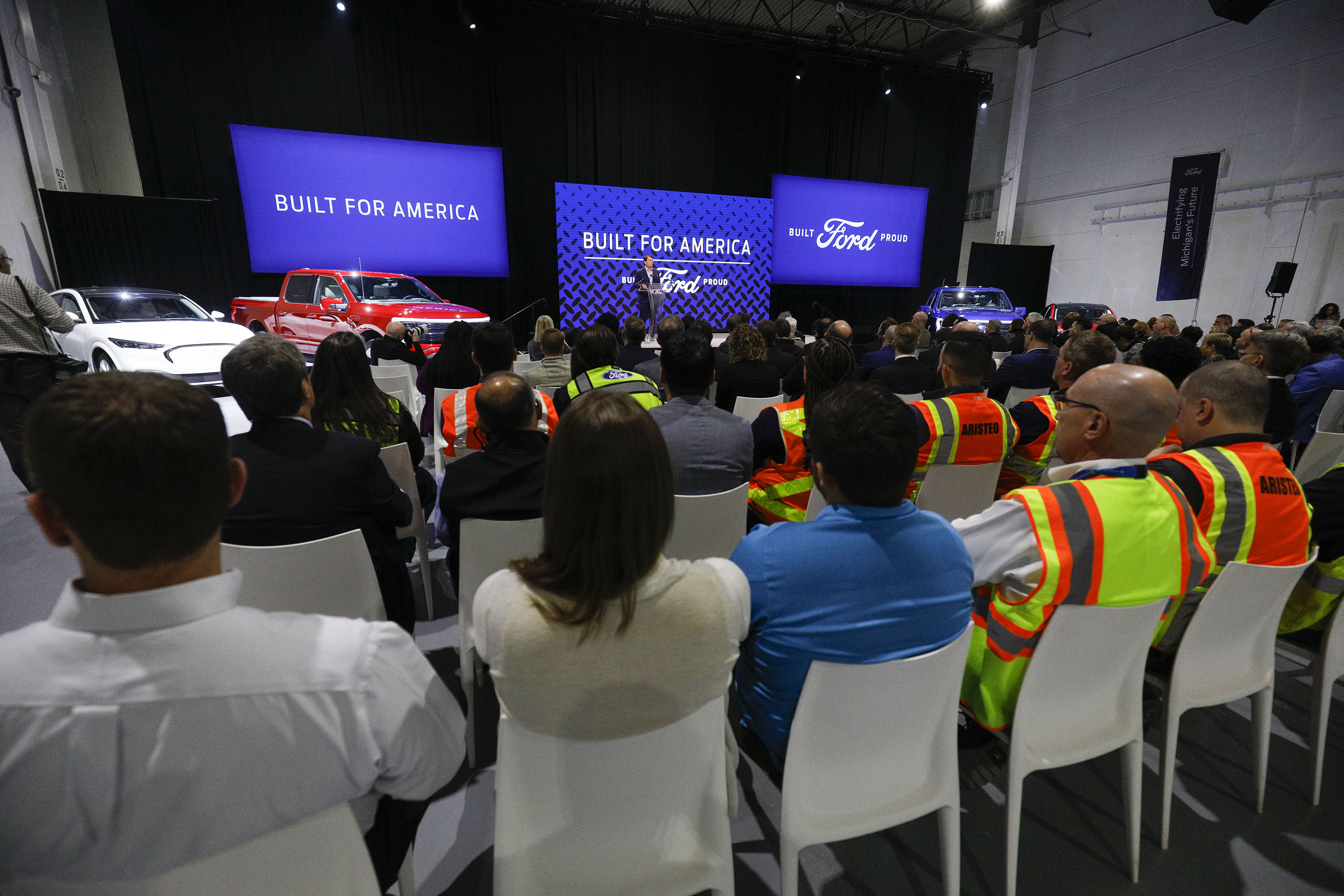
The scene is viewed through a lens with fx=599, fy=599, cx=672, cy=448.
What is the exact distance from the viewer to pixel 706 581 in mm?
982

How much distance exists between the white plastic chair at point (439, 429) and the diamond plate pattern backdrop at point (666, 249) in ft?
23.8

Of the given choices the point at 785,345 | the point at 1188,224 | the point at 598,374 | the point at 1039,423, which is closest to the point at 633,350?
the point at 598,374

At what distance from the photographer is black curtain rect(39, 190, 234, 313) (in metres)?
8.03

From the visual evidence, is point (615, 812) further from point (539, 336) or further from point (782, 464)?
point (539, 336)

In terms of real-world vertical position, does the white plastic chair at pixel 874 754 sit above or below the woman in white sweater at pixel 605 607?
below

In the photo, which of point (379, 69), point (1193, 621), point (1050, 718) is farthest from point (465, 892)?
point (379, 69)

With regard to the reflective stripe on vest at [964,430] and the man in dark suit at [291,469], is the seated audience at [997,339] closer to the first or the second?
the reflective stripe on vest at [964,430]

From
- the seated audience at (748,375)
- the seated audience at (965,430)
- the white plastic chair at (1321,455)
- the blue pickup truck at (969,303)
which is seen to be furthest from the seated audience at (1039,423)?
the blue pickup truck at (969,303)

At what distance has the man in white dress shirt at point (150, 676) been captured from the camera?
0.61 meters

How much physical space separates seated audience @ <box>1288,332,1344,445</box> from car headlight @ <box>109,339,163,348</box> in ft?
29.0

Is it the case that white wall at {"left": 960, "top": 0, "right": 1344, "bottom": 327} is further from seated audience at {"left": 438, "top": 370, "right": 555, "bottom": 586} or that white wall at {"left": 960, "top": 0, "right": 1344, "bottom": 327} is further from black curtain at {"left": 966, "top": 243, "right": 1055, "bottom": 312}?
seated audience at {"left": 438, "top": 370, "right": 555, "bottom": 586}

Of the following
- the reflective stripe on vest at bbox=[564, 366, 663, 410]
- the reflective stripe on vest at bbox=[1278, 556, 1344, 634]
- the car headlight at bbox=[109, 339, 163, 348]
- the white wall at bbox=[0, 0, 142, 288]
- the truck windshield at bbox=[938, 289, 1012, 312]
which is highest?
the white wall at bbox=[0, 0, 142, 288]

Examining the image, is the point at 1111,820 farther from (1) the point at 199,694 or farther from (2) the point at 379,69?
(2) the point at 379,69

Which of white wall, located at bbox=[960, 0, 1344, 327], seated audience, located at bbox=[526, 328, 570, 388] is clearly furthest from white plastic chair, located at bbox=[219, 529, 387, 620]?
white wall, located at bbox=[960, 0, 1344, 327]
